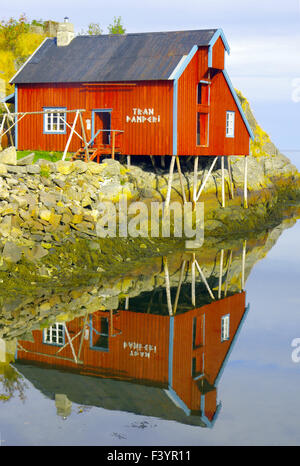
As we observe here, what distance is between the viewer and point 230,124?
113 ft

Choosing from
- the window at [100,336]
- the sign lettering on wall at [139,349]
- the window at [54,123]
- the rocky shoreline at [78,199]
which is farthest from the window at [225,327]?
the window at [54,123]

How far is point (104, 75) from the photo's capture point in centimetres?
3138

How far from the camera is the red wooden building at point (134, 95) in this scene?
29969mm

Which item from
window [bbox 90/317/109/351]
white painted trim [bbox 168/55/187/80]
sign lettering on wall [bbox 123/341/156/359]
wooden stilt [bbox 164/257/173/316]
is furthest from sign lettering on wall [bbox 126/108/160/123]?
sign lettering on wall [bbox 123/341/156/359]

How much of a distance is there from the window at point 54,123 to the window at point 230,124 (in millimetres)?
7726

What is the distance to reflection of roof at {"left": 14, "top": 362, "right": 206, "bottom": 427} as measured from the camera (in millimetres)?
12828

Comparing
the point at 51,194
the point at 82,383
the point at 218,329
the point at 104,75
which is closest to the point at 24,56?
the point at 104,75

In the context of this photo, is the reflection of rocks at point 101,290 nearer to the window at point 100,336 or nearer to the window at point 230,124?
the window at point 100,336

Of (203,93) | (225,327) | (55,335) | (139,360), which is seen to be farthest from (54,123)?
(139,360)

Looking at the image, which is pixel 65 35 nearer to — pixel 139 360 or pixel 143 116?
pixel 143 116

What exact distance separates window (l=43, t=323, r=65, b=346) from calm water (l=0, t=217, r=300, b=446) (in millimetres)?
771

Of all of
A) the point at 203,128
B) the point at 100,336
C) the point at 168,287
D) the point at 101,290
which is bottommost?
the point at 100,336

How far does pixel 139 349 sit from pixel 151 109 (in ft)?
51.8

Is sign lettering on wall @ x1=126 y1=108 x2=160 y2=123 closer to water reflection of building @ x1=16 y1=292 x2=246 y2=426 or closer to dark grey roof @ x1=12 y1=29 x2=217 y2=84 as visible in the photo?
dark grey roof @ x1=12 y1=29 x2=217 y2=84
